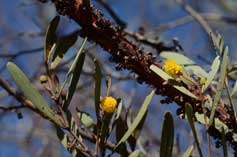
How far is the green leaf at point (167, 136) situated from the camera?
17.8 inches

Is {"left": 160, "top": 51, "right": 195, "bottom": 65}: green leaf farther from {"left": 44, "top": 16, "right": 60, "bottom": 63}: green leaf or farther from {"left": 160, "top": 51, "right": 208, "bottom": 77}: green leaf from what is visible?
{"left": 44, "top": 16, "right": 60, "bottom": 63}: green leaf

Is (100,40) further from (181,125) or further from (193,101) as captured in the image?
(181,125)

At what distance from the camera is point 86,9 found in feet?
1.76

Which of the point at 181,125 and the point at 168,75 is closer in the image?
the point at 168,75

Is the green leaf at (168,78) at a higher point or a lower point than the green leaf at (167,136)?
higher

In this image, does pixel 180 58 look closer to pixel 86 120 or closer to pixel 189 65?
pixel 189 65

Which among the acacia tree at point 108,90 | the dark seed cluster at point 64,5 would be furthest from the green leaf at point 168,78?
the dark seed cluster at point 64,5

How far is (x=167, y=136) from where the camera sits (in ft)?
1.52

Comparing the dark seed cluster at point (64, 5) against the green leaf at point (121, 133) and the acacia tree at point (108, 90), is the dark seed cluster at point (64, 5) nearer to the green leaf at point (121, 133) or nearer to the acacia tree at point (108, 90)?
the acacia tree at point (108, 90)

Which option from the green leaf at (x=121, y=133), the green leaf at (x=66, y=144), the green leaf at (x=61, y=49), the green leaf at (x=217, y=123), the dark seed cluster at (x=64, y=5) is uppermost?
the dark seed cluster at (x=64, y=5)

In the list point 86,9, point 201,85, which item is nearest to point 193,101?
point 201,85

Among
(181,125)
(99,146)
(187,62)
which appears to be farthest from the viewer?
(181,125)

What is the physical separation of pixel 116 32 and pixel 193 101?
11 cm

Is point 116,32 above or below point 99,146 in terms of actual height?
above
